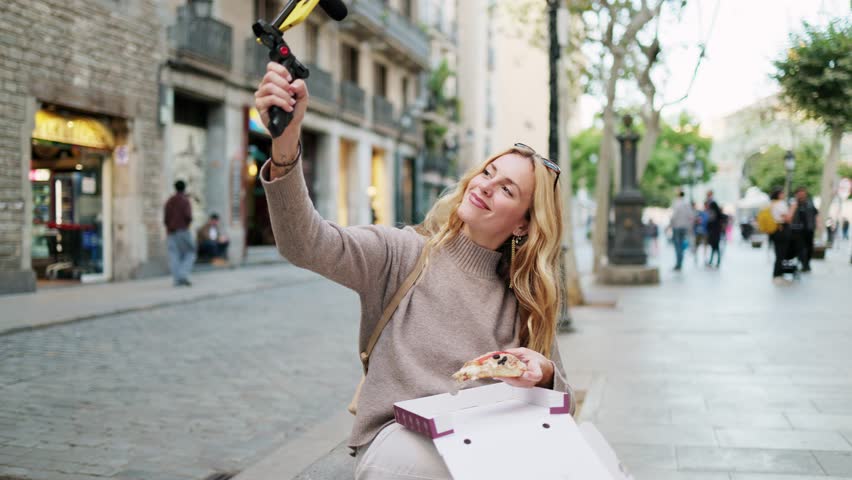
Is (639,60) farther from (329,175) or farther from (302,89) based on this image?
(302,89)

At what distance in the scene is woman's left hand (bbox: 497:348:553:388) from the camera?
2129mm

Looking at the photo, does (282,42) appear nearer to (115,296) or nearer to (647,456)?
(647,456)

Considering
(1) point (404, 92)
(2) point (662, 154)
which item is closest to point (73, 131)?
(1) point (404, 92)

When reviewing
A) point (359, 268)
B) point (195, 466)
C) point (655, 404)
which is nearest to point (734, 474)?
point (655, 404)

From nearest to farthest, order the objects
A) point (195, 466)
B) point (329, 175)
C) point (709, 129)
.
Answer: point (195, 466) < point (329, 175) < point (709, 129)

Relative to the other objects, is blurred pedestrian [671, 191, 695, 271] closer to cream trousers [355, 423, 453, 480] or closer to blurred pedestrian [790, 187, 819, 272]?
blurred pedestrian [790, 187, 819, 272]

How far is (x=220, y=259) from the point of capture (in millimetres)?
18812

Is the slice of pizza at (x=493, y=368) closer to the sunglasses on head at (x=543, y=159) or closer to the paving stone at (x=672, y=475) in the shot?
the sunglasses on head at (x=543, y=159)

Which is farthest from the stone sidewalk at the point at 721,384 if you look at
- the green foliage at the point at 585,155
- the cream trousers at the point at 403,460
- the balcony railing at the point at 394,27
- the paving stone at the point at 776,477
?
the green foliage at the point at 585,155

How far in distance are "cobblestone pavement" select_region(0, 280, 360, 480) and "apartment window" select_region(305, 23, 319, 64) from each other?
48.9ft

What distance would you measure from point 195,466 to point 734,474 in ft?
8.52

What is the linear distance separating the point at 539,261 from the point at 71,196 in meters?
13.7

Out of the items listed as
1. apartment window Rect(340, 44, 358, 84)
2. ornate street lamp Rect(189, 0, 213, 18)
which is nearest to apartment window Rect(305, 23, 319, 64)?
apartment window Rect(340, 44, 358, 84)

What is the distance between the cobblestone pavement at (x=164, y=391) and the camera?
4.17 metres
